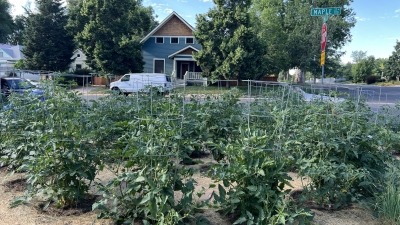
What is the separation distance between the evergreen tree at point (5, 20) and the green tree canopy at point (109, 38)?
2948 cm

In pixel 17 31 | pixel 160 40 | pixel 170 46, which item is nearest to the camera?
pixel 170 46

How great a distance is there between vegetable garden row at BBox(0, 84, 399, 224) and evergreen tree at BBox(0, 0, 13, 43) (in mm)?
51435

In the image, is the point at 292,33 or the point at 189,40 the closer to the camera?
the point at 292,33

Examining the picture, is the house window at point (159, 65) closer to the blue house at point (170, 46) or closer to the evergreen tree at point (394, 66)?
the blue house at point (170, 46)

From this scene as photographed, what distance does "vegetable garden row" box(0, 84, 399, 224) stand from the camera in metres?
2.60

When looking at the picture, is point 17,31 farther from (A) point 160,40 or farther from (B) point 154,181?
(B) point 154,181

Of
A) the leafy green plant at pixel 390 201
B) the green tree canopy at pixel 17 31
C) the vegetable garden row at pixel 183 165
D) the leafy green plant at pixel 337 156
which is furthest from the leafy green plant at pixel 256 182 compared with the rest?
the green tree canopy at pixel 17 31

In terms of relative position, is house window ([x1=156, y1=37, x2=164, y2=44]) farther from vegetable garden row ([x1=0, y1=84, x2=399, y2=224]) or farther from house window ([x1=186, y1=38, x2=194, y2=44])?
vegetable garden row ([x1=0, y1=84, x2=399, y2=224])

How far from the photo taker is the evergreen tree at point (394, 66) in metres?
49.7

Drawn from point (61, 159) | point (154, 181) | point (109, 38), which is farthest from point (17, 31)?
point (154, 181)

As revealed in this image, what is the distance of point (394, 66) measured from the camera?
49906 mm

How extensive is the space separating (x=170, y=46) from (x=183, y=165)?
85.3 feet

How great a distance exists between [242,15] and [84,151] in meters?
19.6

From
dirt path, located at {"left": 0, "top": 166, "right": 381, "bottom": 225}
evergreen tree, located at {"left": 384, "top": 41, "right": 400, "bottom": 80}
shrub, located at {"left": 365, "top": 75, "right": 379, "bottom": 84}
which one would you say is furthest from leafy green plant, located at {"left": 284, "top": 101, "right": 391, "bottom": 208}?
evergreen tree, located at {"left": 384, "top": 41, "right": 400, "bottom": 80}
